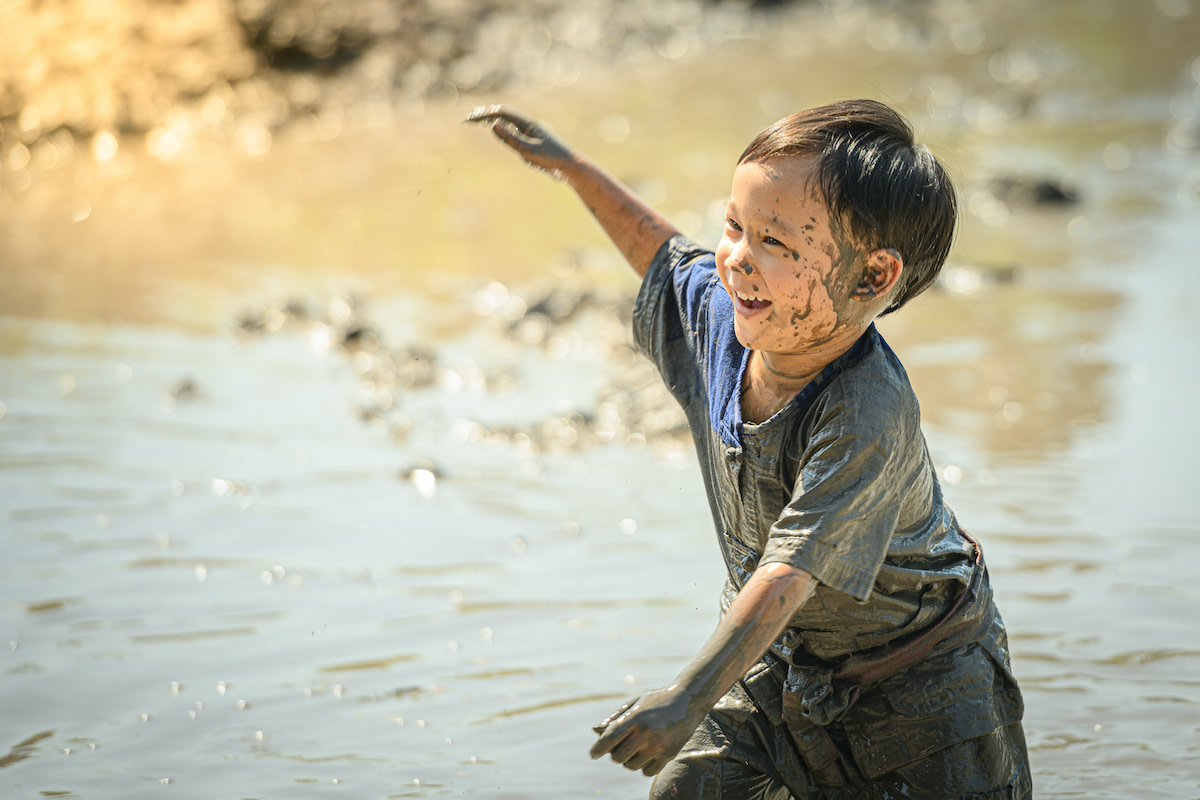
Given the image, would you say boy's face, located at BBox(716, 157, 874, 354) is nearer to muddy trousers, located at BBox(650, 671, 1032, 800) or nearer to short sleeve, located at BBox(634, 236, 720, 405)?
short sleeve, located at BBox(634, 236, 720, 405)

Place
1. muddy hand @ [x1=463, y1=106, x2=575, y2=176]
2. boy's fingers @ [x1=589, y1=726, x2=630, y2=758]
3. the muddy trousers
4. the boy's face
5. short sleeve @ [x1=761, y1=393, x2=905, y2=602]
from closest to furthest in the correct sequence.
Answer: boy's fingers @ [x1=589, y1=726, x2=630, y2=758] → short sleeve @ [x1=761, y1=393, x2=905, y2=602] → the boy's face → the muddy trousers → muddy hand @ [x1=463, y1=106, x2=575, y2=176]

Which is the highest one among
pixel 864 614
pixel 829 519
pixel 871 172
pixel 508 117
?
pixel 871 172

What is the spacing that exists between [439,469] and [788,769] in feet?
6.86

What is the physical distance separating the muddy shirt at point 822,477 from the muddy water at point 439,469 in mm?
614

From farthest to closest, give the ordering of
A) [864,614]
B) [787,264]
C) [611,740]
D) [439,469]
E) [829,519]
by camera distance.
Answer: [439,469]
[864,614]
[787,264]
[829,519]
[611,740]

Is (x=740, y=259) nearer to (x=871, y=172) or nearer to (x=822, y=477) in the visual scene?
(x=871, y=172)

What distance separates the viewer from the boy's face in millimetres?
1772

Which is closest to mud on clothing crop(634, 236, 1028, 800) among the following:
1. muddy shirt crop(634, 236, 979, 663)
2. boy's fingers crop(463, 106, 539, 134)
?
muddy shirt crop(634, 236, 979, 663)

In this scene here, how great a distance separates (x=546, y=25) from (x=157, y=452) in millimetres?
7470

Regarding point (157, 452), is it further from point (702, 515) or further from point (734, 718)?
point (734, 718)

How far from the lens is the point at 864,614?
1.90 m

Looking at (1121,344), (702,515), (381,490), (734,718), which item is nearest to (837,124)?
(734,718)

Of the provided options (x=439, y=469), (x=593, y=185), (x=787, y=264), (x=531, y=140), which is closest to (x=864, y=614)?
(x=787, y=264)

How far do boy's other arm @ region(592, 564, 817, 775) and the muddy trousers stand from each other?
0.39 m
